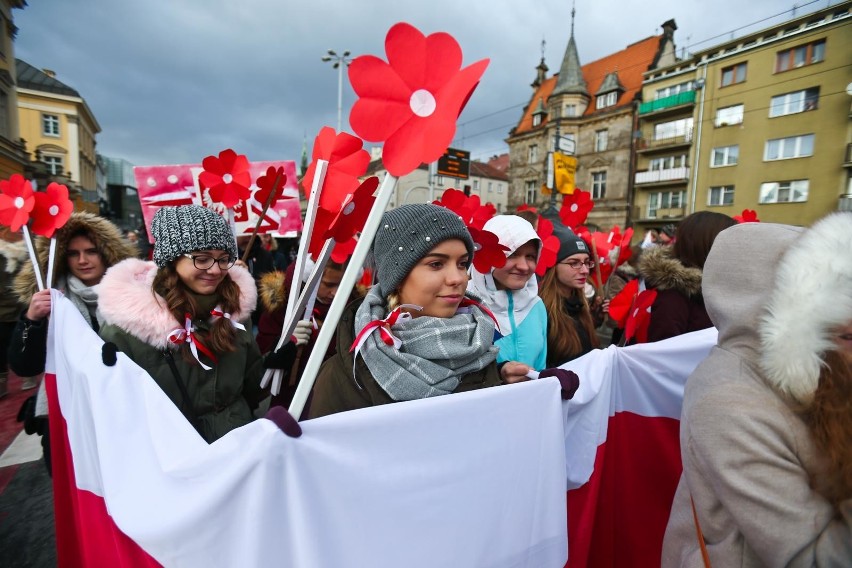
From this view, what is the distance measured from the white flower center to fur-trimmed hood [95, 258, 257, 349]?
140 cm

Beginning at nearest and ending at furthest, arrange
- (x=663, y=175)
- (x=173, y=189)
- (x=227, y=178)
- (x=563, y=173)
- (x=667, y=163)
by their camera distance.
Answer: (x=227, y=178) < (x=173, y=189) < (x=563, y=173) < (x=663, y=175) < (x=667, y=163)

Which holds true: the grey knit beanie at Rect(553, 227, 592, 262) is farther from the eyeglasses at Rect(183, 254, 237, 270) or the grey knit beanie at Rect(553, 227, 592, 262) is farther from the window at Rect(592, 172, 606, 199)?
the window at Rect(592, 172, 606, 199)

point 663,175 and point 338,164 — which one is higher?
point 663,175

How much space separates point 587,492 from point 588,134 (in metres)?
37.9

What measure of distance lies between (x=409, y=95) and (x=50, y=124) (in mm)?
45239

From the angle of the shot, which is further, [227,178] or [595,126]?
[595,126]

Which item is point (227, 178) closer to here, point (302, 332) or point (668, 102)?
point (302, 332)

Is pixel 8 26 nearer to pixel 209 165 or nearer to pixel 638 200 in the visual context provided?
pixel 209 165

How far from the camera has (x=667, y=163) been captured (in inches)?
1177

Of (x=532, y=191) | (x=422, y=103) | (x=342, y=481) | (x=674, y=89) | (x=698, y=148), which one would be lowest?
(x=342, y=481)

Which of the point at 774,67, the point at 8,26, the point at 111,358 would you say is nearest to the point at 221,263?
the point at 111,358

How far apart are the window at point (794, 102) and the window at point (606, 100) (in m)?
11.9

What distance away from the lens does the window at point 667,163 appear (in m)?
28.9

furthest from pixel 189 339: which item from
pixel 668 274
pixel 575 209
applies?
pixel 575 209
